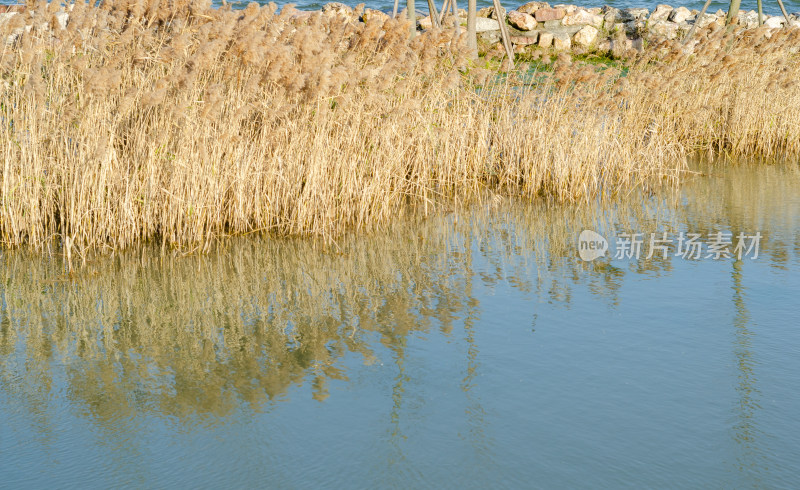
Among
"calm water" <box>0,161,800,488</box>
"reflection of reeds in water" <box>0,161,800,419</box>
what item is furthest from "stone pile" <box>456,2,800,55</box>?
"calm water" <box>0,161,800,488</box>

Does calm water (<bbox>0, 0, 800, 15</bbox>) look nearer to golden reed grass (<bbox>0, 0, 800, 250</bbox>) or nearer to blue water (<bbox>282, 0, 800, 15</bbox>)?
blue water (<bbox>282, 0, 800, 15</bbox>)

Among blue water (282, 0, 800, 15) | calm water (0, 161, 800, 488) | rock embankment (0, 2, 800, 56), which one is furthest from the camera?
blue water (282, 0, 800, 15)

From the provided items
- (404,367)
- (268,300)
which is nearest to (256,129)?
(268,300)

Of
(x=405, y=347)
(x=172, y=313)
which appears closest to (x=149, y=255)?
(x=172, y=313)

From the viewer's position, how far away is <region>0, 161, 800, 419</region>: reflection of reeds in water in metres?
3.92

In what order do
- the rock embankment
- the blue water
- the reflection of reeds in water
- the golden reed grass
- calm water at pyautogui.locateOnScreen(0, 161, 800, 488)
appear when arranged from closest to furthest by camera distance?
1. calm water at pyautogui.locateOnScreen(0, 161, 800, 488)
2. the reflection of reeds in water
3. the golden reed grass
4. the rock embankment
5. the blue water

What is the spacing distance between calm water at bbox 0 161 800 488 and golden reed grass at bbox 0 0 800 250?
13.3 inches

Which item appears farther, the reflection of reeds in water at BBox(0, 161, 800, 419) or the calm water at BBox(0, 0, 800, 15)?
the calm water at BBox(0, 0, 800, 15)

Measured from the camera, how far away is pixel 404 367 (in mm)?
4047

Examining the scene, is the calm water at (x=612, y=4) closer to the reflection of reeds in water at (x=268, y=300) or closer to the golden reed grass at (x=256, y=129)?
the golden reed grass at (x=256, y=129)

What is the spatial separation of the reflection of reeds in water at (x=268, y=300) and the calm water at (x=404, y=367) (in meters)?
0.02

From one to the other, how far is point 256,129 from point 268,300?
5.98 ft

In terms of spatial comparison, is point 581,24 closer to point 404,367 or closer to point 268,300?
point 268,300

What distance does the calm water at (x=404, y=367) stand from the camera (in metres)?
3.18
